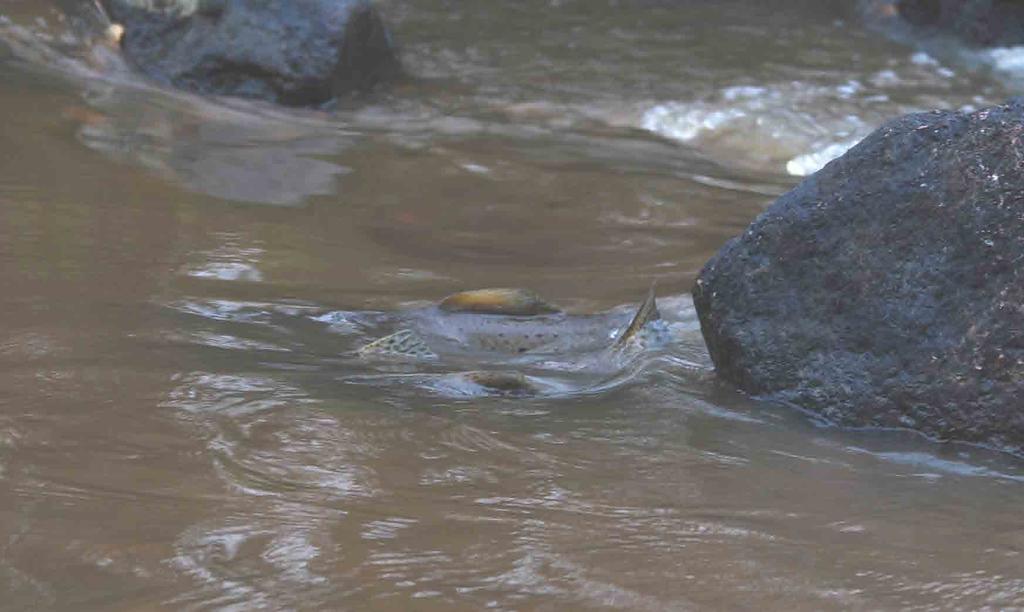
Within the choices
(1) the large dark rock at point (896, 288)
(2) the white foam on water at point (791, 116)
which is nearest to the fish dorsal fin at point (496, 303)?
(1) the large dark rock at point (896, 288)

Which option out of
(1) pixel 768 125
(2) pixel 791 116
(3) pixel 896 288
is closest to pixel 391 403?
(3) pixel 896 288

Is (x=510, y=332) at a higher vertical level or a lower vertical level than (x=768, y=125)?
lower

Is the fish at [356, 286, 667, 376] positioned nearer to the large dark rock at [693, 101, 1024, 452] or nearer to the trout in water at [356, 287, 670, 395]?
A: the trout in water at [356, 287, 670, 395]

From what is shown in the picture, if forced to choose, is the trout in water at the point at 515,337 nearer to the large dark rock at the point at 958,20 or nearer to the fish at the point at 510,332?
the fish at the point at 510,332

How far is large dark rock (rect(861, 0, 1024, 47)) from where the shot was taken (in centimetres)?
968

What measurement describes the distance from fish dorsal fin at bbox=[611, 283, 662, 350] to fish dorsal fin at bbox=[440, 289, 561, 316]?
278 mm

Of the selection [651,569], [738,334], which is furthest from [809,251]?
[651,569]

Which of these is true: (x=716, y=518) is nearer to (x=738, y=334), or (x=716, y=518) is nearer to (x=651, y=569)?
(x=651, y=569)

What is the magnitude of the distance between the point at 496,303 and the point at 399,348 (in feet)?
1.38

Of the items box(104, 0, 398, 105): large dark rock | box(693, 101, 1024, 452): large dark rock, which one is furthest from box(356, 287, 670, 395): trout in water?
box(104, 0, 398, 105): large dark rock

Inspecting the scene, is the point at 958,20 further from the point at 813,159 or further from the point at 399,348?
the point at 399,348

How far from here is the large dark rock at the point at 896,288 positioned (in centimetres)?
314

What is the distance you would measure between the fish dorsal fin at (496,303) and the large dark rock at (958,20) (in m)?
6.37

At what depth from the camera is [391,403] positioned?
10.4 feet
